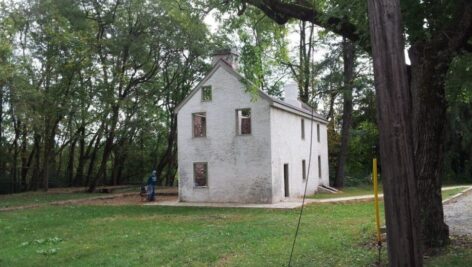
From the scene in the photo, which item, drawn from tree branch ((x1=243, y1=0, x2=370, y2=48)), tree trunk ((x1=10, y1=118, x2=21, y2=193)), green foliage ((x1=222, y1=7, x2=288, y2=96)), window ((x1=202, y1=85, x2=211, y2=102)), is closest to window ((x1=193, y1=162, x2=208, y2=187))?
window ((x1=202, y1=85, x2=211, y2=102))

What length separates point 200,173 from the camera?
25516 mm

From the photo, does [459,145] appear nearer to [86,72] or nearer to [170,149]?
[170,149]

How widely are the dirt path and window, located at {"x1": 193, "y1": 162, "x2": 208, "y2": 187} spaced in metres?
11.9

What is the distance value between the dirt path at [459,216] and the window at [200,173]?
39.0 feet

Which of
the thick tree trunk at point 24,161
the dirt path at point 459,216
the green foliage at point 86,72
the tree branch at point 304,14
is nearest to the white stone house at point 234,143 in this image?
the green foliage at point 86,72

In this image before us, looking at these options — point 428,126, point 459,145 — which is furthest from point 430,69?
point 459,145

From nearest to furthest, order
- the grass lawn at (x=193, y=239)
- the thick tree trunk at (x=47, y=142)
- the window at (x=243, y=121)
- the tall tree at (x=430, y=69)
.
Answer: the tall tree at (x=430, y=69) < the grass lawn at (x=193, y=239) < the window at (x=243, y=121) < the thick tree trunk at (x=47, y=142)

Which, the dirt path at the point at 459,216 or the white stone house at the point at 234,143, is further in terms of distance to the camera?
the white stone house at the point at 234,143

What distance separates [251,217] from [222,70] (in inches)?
363

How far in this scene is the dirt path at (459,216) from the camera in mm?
10828

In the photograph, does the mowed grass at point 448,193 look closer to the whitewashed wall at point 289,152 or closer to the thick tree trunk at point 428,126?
the whitewashed wall at point 289,152

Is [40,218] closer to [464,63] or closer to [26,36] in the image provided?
[464,63]

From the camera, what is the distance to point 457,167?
111 feet

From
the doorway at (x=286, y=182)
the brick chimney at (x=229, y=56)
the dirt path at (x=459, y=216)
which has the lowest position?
the dirt path at (x=459, y=216)
